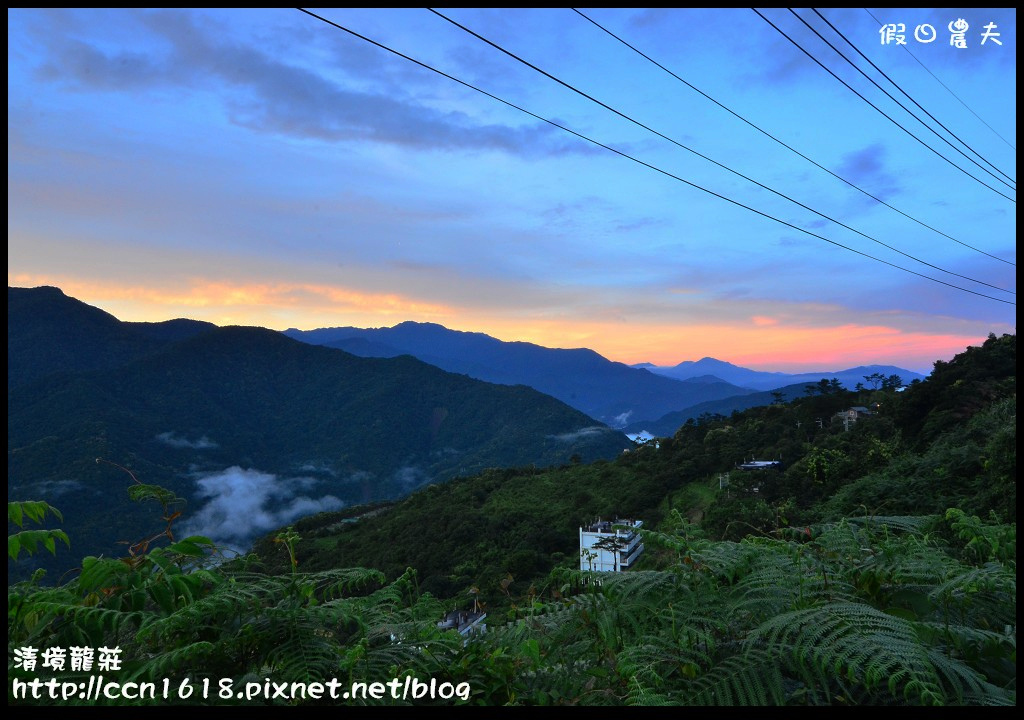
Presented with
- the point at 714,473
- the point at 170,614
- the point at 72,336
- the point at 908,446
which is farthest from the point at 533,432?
the point at 170,614

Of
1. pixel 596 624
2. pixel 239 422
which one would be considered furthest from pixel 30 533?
pixel 239 422

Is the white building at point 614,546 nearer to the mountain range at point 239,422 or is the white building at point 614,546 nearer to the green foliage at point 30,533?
the green foliage at point 30,533

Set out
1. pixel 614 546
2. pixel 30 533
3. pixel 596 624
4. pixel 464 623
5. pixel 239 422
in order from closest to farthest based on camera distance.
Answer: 1. pixel 30 533
2. pixel 596 624
3. pixel 464 623
4. pixel 614 546
5. pixel 239 422

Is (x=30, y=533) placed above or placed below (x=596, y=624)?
above

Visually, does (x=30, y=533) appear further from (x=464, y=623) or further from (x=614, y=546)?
(x=614, y=546)

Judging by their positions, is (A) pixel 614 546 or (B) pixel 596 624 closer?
(B) pixel 596 624

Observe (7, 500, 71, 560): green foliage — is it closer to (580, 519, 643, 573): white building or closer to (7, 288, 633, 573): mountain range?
(580, 519, 643, 573): white building

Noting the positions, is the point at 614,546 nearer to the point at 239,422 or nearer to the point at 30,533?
the point at 30,533

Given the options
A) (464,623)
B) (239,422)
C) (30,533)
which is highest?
(30,533)

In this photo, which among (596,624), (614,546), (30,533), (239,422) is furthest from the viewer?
(239,422)

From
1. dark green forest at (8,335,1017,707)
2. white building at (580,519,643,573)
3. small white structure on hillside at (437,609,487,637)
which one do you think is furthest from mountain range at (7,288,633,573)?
dark green forest at (8,335,1017,707)

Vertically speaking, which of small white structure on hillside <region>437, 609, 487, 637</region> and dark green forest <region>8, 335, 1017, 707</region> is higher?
dark green forest <region>8, 335, 1017, 707</region>
